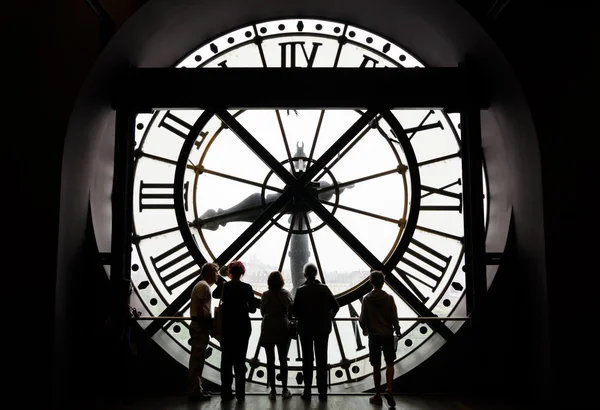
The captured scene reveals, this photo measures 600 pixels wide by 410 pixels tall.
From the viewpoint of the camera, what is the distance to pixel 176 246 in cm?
471

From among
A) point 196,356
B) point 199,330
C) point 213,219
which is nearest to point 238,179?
point 213,219

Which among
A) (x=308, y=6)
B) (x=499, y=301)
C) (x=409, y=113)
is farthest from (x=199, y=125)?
(x=499, y=301)

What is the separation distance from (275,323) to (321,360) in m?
0.38

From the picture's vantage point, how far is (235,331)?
369 centimetres

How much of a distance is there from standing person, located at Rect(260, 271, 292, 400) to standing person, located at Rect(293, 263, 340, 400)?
0.27 ft

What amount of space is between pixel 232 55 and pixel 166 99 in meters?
0.91

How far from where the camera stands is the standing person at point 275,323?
12.1 ft

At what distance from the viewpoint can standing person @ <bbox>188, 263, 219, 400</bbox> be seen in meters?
3.79

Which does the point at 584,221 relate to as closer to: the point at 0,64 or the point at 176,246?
the point at 176,246

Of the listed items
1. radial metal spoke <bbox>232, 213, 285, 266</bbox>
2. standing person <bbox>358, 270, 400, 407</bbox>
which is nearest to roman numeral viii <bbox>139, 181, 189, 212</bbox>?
radial metal spoke <bbox>232, 213, 285, 266</bbox>

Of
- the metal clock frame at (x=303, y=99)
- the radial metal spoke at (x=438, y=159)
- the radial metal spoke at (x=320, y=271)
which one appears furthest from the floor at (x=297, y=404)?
the radial metal spoke at (x=438, y=159)

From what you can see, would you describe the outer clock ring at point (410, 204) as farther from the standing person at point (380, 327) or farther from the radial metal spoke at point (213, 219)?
the standing person at point (380, 327)

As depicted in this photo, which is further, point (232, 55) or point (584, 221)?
point (232, 55)

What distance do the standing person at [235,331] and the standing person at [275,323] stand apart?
0.10 m
